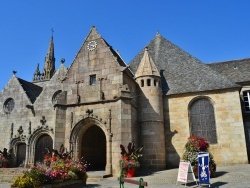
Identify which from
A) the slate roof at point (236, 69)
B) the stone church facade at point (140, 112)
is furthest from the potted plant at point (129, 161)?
the slate roof at point (236, 69)

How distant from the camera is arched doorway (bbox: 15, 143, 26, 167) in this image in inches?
823

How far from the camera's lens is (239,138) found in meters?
16.2

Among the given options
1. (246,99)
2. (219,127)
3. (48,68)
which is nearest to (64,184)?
(219,127)

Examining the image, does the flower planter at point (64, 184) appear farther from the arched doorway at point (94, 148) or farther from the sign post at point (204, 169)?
the arched doorway at point (94, 148)

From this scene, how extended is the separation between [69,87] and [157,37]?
10.1m

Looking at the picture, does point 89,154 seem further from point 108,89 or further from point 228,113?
point 228,113

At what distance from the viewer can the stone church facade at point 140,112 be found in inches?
627

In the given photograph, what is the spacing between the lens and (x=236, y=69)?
22.5 metres

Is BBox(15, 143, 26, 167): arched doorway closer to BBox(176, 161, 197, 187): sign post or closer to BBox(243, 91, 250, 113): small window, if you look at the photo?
BBox(176, 161, 197, 187): sign post

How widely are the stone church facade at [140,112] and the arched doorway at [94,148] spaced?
0.21ft

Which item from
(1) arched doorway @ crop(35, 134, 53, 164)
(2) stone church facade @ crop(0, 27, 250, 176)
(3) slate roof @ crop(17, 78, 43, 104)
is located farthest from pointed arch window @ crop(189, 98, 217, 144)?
(3) slate roof @ crop(17, 78, 43, 104)

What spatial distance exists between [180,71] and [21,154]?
14266mm

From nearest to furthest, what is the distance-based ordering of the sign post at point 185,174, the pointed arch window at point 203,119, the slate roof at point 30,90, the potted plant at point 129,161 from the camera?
1. the sign post at point 185,174
2. the potted plant at point 129,161
3. the pointed arch window at point 203,119
4. the slate roof at point 30,90

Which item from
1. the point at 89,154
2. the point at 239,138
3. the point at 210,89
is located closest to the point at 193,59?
the point at 210,89
